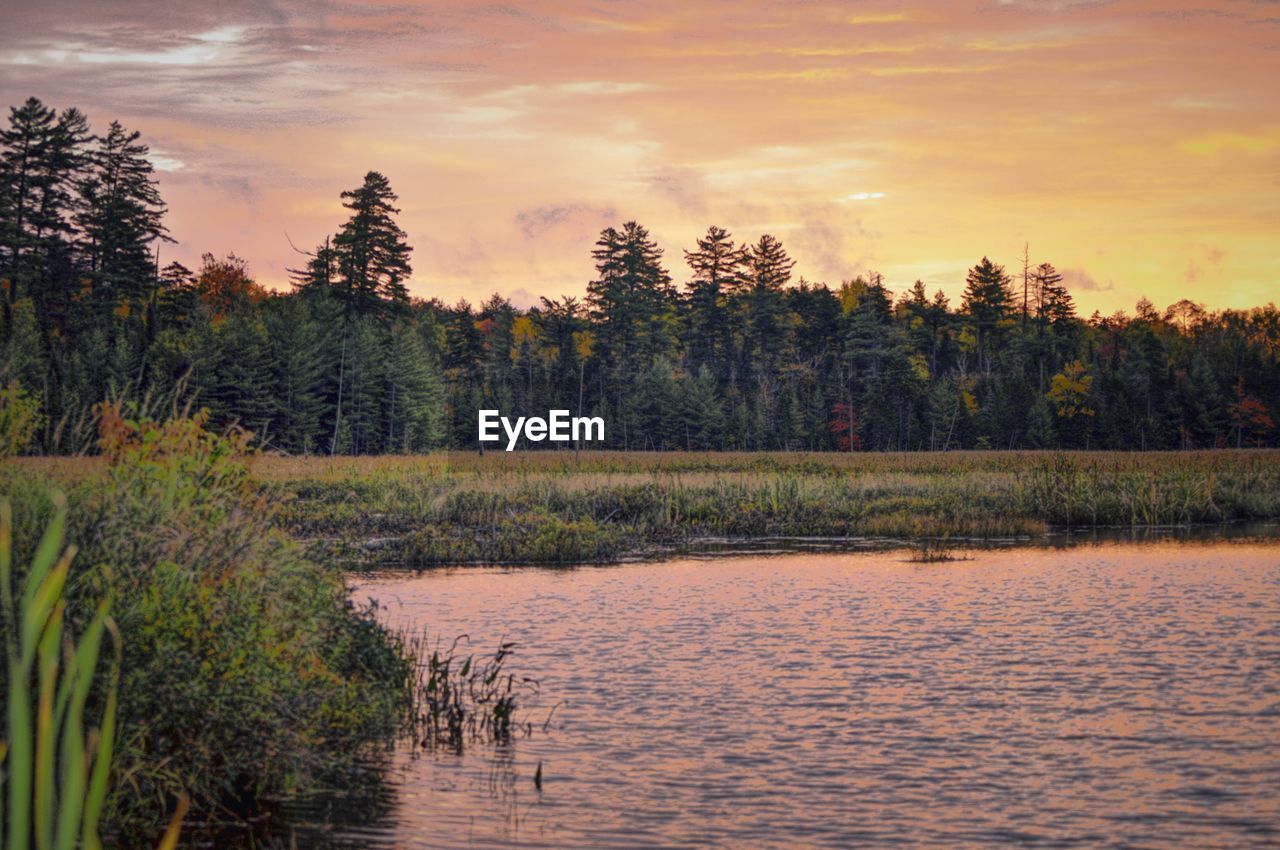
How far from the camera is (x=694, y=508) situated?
41.1 meters

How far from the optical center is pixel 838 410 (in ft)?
377

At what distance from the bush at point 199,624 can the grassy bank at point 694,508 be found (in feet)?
67.7

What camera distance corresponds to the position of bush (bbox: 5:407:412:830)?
9539 mm

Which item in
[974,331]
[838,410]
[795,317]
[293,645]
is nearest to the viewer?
[293,645]

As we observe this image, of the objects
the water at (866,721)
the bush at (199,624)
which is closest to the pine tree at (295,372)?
the water at (866,721)

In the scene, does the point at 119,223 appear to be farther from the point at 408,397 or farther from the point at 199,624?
the point at 199,624

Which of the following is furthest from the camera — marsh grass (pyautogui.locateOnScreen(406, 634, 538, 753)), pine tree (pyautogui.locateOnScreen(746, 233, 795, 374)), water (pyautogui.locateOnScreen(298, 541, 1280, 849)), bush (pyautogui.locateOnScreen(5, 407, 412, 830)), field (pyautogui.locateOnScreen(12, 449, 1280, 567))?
pine tree (pyautogui.locateOnScreen(746, 233, 795, 374))

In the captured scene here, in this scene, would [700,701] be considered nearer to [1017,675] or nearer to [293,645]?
[1017,675]

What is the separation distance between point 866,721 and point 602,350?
104 m

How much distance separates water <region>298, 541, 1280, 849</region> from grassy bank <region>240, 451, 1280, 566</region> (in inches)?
314

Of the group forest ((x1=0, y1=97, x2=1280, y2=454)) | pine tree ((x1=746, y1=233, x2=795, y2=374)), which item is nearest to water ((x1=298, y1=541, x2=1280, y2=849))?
forest ((x1=0, y1=97, x2=1280, y2=454))

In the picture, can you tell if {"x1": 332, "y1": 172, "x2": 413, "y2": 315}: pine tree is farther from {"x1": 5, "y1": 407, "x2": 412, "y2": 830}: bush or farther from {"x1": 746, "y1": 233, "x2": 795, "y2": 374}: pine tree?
{"x1": 5, "y1": 407, "x2": 412, "y2": 830}: bush

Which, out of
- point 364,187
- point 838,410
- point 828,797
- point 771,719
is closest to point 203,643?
point 828,797

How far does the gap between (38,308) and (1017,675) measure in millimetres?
73423
